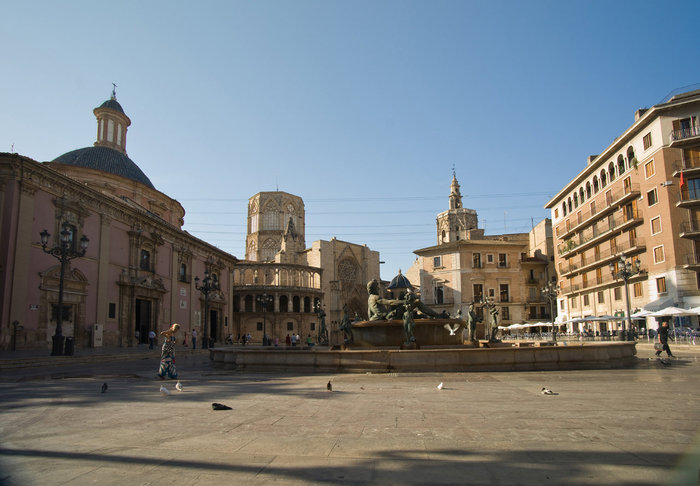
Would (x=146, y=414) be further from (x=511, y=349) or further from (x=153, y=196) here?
(x=153, y=196)

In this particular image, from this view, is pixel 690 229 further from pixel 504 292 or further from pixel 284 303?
pixel 284 303

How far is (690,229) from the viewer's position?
2820 cm

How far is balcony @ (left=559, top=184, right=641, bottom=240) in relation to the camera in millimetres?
32438

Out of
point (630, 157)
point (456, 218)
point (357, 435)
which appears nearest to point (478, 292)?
point (630, 157)

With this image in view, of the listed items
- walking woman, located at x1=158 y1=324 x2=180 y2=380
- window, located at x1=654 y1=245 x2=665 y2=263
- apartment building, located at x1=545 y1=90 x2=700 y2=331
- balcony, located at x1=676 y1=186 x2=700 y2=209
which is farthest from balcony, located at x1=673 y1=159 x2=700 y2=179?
walking woman, located at x1=158 y1=324 x2=180 y2=380

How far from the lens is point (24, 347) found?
20203 mm

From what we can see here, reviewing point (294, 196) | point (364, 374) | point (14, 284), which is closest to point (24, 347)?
point (14, 284)

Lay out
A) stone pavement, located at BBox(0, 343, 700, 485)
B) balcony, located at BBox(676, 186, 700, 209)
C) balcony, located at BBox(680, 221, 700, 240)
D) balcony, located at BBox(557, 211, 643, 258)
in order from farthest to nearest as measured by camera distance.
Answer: balcony, located at BBox(557, 211, 643, 258) → balcony, located at BBox(676, 186, 700, 209) → balcony, located at BBox(680, 221, 700, 240) → stone pavement, located at BBox(0, 343, 700, 485)

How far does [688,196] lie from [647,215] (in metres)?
2.80

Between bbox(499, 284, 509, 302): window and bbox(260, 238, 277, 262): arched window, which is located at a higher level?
bbox(260, 238, 277, 262): arched window

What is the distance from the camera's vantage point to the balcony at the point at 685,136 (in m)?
28.4

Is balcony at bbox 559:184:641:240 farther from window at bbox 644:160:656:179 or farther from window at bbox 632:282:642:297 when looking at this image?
window at bbox 632:282:642:297

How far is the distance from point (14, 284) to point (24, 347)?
274 centimetres

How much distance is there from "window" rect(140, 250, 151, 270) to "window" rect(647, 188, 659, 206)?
3336 centimetres
